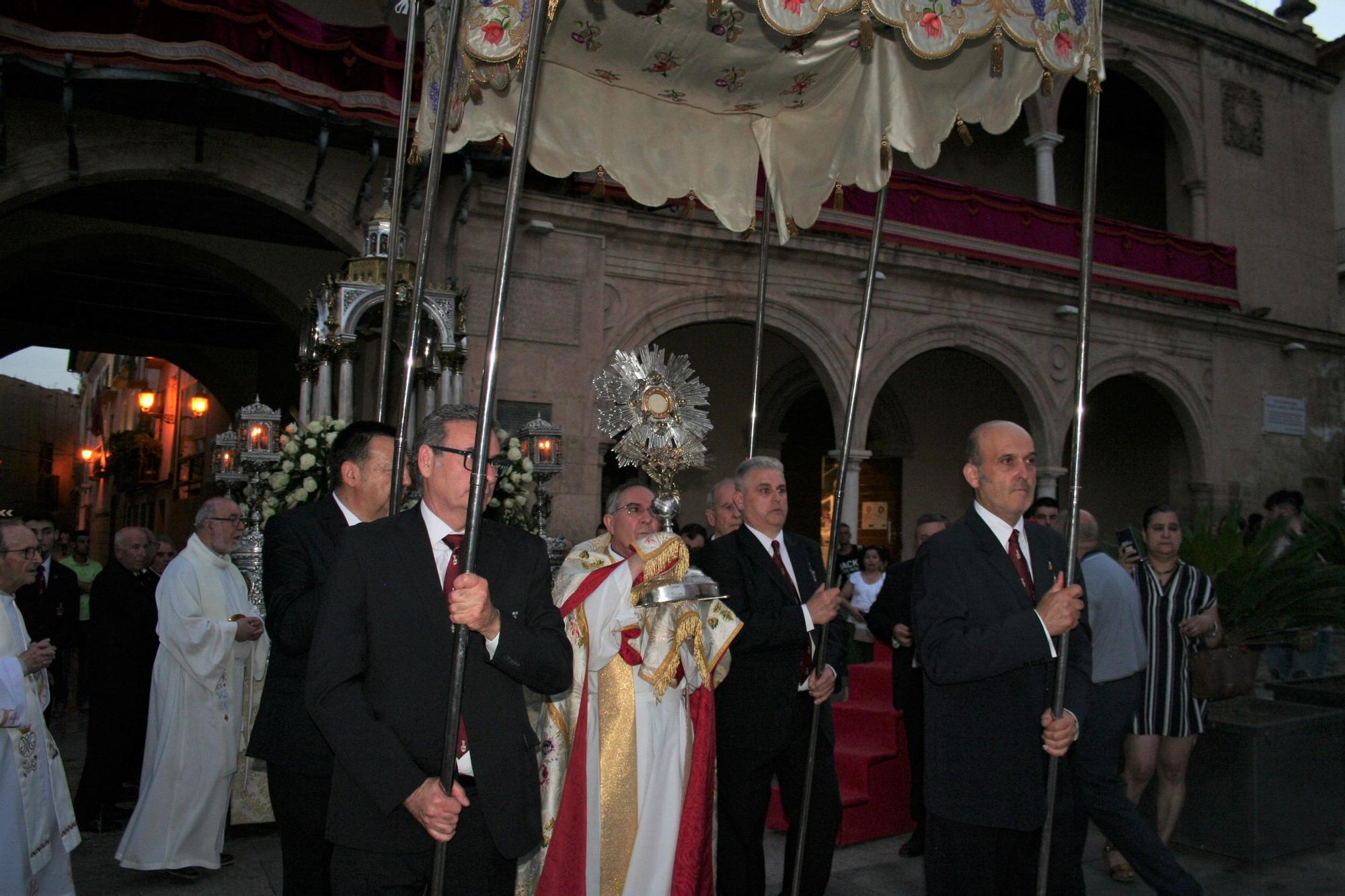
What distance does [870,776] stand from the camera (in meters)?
5.25

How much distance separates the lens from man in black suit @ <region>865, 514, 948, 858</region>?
4.98 meters

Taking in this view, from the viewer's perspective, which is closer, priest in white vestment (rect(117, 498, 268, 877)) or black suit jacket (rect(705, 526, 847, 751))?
black suit jacket (rect(705, 526, 847, 751))

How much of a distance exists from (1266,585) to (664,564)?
357 centimetres

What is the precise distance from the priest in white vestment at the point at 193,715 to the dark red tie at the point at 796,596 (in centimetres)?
249

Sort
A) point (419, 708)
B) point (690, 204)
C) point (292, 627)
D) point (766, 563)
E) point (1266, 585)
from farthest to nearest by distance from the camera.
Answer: point (1266, 585)
point (690, 204)
point (766, 563)
point (292, 627)
point (419, 708)

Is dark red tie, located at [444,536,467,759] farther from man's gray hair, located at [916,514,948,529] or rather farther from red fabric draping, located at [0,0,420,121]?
red fabric draping, located at [0,0,420,121]

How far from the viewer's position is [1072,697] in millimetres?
2975

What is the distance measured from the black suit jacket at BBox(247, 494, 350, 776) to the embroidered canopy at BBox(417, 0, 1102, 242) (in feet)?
5.44

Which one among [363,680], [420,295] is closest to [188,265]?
[420,295]

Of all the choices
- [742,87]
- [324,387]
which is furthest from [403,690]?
[324,387]

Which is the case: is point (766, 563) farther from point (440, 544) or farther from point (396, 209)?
point (396, 209)

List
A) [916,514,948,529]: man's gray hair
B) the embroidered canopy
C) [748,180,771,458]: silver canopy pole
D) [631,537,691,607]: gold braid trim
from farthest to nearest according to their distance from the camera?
[916,514,948,529]: man's gray hair < [748,180,771,458]: silver canopy pole < [631,537,691,607]: gold braid trim < the embroidered canopy

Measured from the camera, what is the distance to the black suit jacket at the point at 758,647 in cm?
372

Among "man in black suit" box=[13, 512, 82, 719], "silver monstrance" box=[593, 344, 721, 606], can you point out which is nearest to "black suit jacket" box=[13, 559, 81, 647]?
"man in black suit" box=[13, 512, 82, 719]
